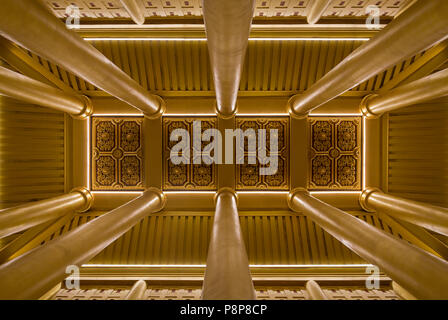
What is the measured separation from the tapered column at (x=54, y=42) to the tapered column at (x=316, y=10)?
4.85 metres

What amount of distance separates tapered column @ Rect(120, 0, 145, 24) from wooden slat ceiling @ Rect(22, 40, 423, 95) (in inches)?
25.6

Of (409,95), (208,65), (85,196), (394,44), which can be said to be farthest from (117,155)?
(409,95)

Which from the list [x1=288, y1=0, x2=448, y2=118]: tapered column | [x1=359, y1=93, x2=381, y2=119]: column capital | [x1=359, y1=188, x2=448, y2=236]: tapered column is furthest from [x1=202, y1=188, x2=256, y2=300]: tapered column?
[x1=359, y1=93, x2=381, y2=119]: column capital

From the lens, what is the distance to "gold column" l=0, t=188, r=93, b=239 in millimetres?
5668

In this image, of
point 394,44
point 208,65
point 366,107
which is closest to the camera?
point 394,44

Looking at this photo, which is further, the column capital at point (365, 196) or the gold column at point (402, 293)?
the column capital at point (365, 196)

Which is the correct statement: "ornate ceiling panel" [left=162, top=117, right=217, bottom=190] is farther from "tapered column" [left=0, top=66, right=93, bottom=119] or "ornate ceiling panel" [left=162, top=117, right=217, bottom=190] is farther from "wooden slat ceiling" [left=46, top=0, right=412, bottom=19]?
"wooden slat ceiling" [left=46, top=0, right=412, bottom=19]

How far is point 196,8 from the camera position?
265 inches

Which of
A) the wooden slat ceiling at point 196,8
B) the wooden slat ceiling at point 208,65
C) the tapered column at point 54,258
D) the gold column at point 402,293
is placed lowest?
the gold column at point 402,293

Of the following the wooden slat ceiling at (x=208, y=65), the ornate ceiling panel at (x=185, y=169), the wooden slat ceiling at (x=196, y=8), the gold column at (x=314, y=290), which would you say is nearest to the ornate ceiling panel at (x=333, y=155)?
the wooden slat ceiling at (x=208, y=65)

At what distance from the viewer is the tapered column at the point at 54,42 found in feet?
10.4

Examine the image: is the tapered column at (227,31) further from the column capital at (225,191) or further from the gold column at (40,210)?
the gold column at (40,210)

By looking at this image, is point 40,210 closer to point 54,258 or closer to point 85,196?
point 85,196

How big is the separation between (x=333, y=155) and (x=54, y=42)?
25.5 ft
